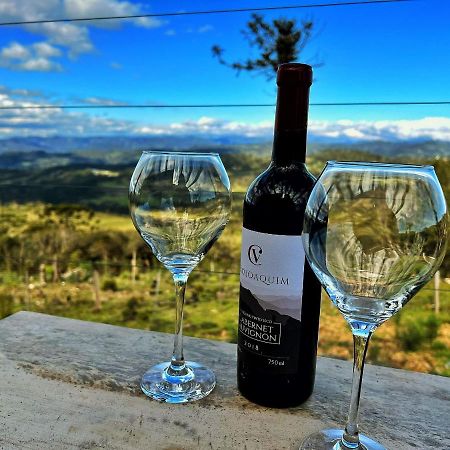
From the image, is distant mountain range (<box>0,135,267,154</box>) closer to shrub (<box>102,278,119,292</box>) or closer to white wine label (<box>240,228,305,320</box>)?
shrub (<box>102,278,119,292</box>)

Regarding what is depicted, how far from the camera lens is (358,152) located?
1666 millimetres

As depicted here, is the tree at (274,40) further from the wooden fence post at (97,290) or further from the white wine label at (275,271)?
the wooden fence post at (97,290)

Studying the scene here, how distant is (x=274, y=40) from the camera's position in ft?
5.64

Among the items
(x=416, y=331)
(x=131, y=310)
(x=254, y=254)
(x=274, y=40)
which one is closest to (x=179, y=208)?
(x=254, y=254)

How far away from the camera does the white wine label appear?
488mm

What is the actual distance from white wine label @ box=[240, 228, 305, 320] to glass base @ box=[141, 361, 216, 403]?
130 millimetres

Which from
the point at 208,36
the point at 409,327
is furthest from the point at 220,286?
the point at 208,36

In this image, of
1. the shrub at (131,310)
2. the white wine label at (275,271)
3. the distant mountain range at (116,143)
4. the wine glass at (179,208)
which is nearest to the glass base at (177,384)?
the wine glass at (179,208)

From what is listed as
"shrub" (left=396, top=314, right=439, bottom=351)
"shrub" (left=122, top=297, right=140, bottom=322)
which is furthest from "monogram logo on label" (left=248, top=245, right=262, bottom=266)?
"shrub" (left=122, top=297, right=140, bottom=322)

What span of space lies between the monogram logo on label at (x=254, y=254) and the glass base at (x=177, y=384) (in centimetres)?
19

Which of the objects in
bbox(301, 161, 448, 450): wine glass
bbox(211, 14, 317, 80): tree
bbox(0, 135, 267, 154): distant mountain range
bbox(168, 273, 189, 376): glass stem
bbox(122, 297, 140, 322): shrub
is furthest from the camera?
bbox(122, 297, 140, 322): shrub

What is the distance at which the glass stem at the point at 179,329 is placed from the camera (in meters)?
0.58

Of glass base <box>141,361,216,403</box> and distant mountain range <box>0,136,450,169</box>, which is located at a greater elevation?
distant mountain range <box>0,136,450,169</box>

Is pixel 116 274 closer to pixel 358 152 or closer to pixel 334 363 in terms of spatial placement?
pixel 358 152
